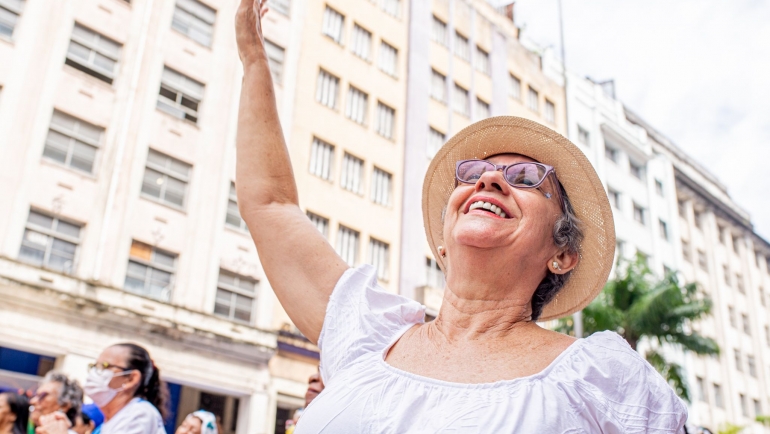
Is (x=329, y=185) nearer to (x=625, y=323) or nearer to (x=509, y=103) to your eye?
(x=625, y=323)

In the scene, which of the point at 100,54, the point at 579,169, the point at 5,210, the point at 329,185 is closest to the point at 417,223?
the point at 329,185

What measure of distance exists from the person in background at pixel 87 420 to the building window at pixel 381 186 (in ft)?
53.8

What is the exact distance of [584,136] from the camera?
34.2 m

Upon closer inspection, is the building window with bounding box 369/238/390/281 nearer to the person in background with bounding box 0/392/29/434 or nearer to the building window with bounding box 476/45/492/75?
the building window with bounding box 476/45/492/75

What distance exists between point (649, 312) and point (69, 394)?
60.1 ft

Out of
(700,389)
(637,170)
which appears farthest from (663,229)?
(700,389)

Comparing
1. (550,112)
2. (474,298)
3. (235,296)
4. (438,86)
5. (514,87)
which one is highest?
(514,87)

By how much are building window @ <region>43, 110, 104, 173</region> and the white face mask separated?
518 inches

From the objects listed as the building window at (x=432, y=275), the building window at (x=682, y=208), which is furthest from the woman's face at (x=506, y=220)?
the building window at (x=682, y=208)

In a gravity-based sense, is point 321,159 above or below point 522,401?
above

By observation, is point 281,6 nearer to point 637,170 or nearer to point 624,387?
point 637,170

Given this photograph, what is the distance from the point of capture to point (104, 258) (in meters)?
16.3

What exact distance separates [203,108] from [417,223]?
313 inches

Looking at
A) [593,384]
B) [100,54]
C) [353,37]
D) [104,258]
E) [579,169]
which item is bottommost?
[593,384]
